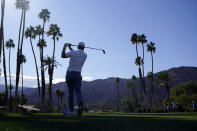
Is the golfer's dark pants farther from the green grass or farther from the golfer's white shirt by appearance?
the green grass

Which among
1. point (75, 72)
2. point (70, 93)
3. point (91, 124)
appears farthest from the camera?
point (70, 93)

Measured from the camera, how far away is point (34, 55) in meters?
48.9

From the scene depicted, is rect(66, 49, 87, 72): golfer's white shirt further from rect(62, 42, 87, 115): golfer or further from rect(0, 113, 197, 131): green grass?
rect(0, 113, 197, 131): green grass

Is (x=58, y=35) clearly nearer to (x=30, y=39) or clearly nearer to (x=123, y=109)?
(x=30, y=39)

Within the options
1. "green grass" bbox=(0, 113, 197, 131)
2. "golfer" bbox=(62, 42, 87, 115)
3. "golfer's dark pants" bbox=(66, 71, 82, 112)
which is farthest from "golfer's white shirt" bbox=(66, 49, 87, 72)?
"green grass" bbox=(0, 113, 197, 131)

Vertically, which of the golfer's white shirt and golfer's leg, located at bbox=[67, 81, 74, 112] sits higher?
the golfer's white shirt

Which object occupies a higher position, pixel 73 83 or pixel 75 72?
pixel 75 72

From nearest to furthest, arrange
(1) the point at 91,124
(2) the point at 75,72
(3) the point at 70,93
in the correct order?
(1) the point at 91,124 < (2) the point at 75,72 < (3) the point at 70,93

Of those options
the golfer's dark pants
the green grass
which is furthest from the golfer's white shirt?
the green grass

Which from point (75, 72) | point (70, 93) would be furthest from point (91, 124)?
point (70, 93)

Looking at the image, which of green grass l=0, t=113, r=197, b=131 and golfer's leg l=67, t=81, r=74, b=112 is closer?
green grass l=0, t=113, r=197, b=131

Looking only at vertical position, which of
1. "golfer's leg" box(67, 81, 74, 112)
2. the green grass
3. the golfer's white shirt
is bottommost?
the green grass

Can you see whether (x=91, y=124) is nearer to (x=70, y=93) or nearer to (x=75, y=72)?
(x=75, y=72)

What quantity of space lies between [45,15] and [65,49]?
154 feet
